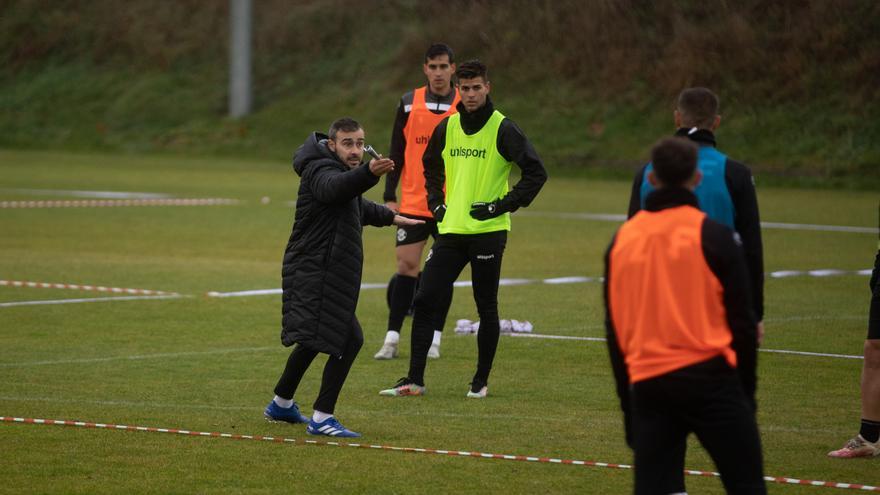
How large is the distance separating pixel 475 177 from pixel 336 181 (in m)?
1.86

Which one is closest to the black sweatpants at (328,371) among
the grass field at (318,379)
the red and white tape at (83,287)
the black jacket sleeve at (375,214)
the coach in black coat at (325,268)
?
the coach in black coat at (325,268)

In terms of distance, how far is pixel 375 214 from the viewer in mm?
9141

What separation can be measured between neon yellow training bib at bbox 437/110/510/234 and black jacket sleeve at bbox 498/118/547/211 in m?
0.06

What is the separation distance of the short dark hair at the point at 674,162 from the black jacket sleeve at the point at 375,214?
12.5ft

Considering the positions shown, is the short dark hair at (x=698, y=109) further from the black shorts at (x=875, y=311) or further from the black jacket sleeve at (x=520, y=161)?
the black jacket sleeve at (x=520, y=161)

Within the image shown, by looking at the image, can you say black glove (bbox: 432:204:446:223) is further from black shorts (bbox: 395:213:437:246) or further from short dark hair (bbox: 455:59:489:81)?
black shorts (bbox: 395:213:437:246)

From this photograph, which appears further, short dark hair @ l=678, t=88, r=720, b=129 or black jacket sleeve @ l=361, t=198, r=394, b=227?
black jacket sleeve @ l=361, t=198, r=394, b=227

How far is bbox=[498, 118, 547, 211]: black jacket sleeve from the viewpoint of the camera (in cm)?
991

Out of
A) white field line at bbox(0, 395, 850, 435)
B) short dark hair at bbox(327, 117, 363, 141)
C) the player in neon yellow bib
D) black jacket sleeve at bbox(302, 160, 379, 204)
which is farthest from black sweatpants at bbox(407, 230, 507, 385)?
black jacket sleeve at bbox(302, 160, 379, 204)

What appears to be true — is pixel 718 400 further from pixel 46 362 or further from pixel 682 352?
pixel 46 362

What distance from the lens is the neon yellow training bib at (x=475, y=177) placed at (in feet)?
32.8

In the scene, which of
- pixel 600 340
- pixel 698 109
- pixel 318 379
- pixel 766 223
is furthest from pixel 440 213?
pixel 766 223

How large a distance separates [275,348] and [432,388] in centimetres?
224

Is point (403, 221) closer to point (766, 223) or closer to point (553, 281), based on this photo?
point (553, 281)
